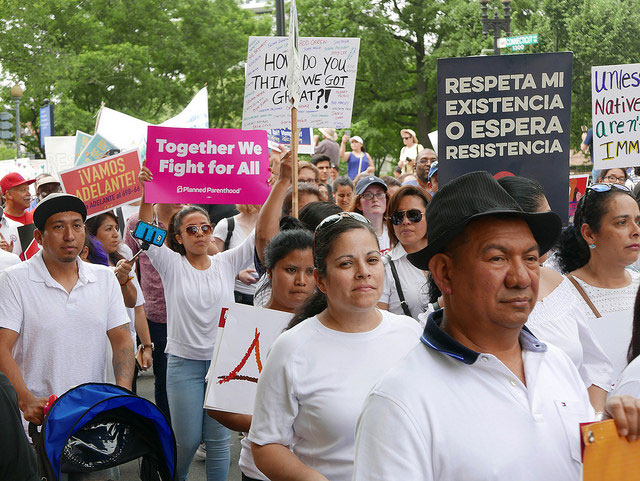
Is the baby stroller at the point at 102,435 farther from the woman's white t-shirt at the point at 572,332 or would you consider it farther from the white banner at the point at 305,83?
the white banner at the point at 305,83

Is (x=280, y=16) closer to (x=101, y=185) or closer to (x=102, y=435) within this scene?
(x=101, y=185)

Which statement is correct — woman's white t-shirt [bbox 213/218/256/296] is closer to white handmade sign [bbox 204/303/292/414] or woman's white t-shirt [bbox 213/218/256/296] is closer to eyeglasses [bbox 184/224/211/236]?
eyeglasses [bbox 184/224/211/236]

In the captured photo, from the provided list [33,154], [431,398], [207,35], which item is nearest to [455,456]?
[431,398]

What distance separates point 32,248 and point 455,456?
563 cm

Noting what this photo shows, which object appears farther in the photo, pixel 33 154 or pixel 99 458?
pixel 33 154

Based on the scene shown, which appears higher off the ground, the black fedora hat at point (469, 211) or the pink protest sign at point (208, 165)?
the pink protest sign at point (208, 165)

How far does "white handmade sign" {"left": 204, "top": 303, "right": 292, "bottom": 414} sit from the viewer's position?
4.07 metres

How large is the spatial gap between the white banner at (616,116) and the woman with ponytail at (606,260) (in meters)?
2.65

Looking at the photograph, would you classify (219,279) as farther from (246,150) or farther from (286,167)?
(246,150)

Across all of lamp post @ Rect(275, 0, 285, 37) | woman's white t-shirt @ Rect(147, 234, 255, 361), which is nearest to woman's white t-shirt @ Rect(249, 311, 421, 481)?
woman's white t-shirt @ Rect(147, 234, 255, 361)

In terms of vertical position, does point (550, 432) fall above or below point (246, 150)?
below

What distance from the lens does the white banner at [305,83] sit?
349 inches

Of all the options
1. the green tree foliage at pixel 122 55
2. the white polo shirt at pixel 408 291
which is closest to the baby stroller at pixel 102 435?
the white polo shirt at pixel 408 291

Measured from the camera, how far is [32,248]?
6.87 m
